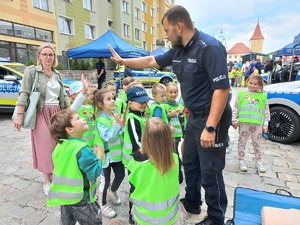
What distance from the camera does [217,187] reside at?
211 cm

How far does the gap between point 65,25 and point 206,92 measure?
19770 mm

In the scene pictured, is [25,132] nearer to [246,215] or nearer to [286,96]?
[246,215]

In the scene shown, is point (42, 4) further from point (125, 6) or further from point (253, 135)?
point (253, 135)

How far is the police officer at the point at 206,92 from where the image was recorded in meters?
1.86

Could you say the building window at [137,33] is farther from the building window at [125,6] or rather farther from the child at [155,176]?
the child at [155,176]

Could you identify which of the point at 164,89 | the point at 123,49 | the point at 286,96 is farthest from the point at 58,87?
the point at 123,49

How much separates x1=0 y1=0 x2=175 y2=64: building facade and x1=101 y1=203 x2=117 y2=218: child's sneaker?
8274 millimetres

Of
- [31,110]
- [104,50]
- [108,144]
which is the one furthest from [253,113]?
[104,50]

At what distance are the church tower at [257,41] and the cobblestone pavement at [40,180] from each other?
3780 inches

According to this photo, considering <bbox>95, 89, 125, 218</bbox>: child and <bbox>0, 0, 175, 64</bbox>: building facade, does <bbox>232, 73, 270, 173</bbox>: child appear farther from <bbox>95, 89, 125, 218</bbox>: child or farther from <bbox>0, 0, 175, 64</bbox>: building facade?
<bbox>0, 0, 175, 64</bbox>: building facade

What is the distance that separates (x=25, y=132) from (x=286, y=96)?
254 inches

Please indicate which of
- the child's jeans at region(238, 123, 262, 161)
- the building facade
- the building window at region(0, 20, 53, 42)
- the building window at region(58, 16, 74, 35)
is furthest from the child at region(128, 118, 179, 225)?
the building window at region(58, 16, 74, 35)

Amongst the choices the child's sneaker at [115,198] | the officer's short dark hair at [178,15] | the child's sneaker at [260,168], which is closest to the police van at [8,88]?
the child's sneaker at [115,198]

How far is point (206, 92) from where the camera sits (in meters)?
2.01
